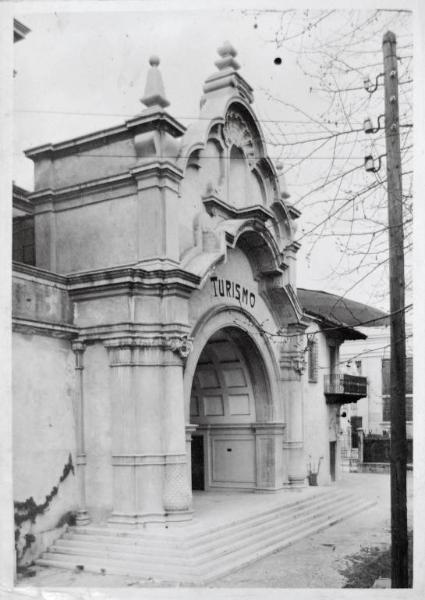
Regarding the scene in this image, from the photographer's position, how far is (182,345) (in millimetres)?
14203

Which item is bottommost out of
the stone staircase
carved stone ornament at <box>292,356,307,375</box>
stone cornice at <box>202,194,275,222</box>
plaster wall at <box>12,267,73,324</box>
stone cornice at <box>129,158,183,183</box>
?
the stone staircase

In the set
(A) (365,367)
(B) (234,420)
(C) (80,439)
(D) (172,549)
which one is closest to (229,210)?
Result: (B) (234,420)

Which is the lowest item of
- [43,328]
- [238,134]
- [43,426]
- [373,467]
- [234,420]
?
[373,467]

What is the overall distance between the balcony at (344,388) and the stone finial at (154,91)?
566 inches

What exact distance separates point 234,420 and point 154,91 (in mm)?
9759

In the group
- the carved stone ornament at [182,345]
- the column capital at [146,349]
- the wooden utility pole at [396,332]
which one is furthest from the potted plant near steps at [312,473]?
the wooden utility pole at [396,332]

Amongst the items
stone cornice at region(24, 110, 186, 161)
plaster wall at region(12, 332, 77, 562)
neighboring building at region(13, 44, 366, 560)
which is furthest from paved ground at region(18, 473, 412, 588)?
stone cornice at region(24, 110, 186, 161)

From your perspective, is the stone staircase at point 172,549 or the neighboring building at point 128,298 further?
the neighboring building at point 128,298

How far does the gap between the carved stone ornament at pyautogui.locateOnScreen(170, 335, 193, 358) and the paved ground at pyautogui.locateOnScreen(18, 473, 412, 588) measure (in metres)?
4.33

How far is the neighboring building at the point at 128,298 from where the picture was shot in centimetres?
1342

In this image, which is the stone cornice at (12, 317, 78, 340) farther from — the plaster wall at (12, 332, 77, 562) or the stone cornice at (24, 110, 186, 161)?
the stone cornice at (24, 110, 186, 161)

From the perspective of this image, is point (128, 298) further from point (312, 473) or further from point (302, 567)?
point (312, 473)

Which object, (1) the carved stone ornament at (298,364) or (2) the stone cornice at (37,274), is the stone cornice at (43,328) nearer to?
(2) the stone cornice at (37,274)

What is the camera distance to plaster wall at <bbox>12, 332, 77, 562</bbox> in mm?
12695
